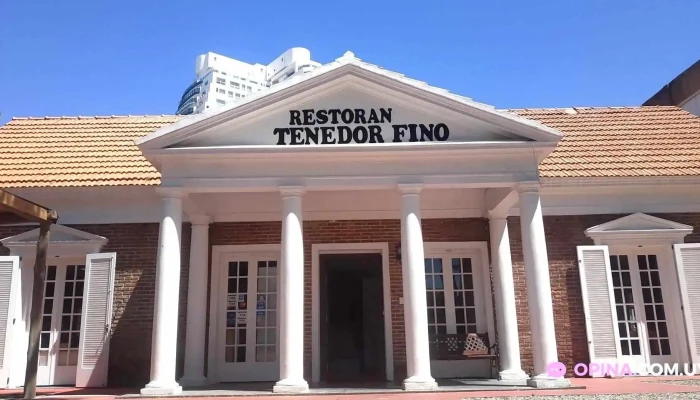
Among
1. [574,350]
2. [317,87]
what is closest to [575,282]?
[574,350]

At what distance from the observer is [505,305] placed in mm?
9969

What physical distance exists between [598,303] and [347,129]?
5.69m

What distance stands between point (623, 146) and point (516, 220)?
323 centimetres

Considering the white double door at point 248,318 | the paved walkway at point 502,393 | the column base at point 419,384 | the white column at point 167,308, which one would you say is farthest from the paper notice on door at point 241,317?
the column base at point 419,384

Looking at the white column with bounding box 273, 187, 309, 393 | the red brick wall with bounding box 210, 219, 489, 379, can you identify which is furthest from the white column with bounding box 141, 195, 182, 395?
the red brick wall with bounding box 210, 219, 489, 379

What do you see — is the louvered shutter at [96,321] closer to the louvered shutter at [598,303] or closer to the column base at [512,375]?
the column base at [512,375]

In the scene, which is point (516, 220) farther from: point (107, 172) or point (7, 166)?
point (7, 166)

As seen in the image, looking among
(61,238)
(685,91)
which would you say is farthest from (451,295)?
(685,91)

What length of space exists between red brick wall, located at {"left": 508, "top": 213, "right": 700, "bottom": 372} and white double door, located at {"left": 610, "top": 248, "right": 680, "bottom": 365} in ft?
2.26

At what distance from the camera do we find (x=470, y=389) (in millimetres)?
8234

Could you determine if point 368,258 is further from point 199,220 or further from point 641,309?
point 641,309

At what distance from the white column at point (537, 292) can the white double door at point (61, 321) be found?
8120mm

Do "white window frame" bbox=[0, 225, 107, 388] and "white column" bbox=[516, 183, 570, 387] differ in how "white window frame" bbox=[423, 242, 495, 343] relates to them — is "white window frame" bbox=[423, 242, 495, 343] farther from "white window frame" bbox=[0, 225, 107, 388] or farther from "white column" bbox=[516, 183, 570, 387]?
"white window frame" bbox=[0, 225, 107, 388]

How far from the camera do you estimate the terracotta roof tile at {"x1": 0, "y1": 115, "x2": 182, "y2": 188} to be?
1072cm
